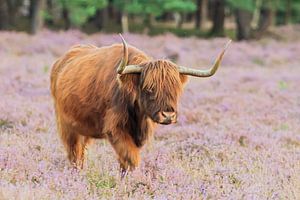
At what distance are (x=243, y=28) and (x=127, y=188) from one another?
29251mm

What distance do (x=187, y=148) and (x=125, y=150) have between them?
7.54 ft

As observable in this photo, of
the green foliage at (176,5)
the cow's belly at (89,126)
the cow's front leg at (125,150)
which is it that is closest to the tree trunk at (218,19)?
the green foliage at (176,5)

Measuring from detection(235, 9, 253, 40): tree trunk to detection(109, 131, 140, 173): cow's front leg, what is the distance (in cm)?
2830

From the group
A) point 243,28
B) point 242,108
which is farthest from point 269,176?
point 243,28

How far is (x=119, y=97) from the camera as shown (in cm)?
636

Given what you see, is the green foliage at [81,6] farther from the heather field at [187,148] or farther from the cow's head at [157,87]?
the cow's head at [157,87]

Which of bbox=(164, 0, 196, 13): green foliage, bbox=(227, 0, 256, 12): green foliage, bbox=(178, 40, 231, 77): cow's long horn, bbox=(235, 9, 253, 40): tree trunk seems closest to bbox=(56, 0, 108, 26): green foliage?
bbox=(164, 0, 196, 13): green foliage

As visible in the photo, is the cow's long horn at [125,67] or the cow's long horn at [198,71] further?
the cow's long horn at [198,71]

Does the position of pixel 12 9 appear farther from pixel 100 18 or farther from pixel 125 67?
pixel 125 67

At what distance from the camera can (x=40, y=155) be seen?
24.7 feet

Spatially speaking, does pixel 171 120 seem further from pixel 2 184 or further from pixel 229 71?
pixel 229 71

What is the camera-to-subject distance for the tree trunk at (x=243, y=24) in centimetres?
3428

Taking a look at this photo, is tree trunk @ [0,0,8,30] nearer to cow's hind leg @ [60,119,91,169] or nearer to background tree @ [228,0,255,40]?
background tree @ [228,0,255,40]

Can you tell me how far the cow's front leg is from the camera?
6414mm
